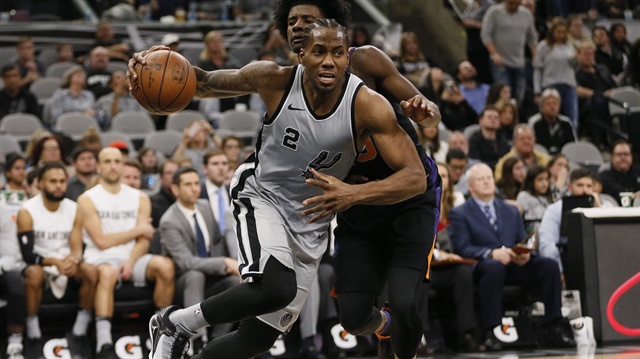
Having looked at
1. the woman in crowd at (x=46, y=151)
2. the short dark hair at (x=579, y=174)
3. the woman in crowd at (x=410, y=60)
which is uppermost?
the woman in crowd at (x=410, y=60)

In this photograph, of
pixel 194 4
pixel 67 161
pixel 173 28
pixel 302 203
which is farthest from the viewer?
pixel 194 4

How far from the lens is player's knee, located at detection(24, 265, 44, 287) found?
7.92m

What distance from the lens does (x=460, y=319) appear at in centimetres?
855

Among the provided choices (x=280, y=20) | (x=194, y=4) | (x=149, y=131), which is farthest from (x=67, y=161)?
(x=194, y=4)

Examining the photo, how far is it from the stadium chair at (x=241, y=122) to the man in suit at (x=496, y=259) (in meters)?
3.66

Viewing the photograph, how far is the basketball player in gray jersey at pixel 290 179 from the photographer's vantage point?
478cm

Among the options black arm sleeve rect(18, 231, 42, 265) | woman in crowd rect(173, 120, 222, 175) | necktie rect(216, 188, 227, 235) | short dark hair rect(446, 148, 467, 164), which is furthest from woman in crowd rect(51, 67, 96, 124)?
short dark hair rect(446, 148, 467, 164)

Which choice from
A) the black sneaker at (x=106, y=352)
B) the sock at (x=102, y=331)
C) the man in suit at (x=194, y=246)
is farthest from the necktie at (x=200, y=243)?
the black sneaker at (x=106, y=352)

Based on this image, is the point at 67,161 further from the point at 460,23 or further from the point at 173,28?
the point at 460,23

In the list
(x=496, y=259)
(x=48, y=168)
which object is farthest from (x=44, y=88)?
(x=496, y=259)

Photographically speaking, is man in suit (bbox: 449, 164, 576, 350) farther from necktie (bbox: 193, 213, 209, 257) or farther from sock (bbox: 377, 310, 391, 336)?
sock (bbox: 377, 310, 391, 336)

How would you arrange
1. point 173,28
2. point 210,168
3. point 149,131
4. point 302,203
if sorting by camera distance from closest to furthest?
point 302,203, point 210,168, point 149,131, point 173,28

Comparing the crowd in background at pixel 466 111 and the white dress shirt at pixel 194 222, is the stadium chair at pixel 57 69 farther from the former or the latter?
the white dress shirt at pixel 194 222

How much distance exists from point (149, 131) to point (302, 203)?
23.3 ft
